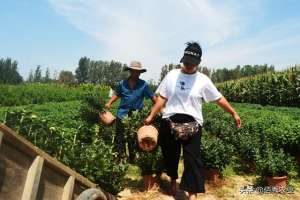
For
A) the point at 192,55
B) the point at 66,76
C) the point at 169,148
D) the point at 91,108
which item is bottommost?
the point at 169,148

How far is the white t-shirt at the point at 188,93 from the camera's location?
5125mm

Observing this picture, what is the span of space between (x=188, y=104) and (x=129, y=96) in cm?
176

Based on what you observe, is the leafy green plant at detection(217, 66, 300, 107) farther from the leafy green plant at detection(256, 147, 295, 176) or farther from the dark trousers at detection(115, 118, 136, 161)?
the dark trousers at detection(115, 118, 136, 161)

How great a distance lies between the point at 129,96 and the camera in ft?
22.0

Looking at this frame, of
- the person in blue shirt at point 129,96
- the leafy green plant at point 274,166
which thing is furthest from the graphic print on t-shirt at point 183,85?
the leafy green plant at point 274,166

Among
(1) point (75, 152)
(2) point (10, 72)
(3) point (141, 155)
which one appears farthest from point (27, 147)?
(2) point (10, 72)

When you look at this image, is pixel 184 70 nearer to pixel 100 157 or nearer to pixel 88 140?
pixel 100 157

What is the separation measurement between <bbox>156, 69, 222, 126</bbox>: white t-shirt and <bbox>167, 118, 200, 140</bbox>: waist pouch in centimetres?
11

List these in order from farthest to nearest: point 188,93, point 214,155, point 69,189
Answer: point 214,155, point 188,93, point 69,189

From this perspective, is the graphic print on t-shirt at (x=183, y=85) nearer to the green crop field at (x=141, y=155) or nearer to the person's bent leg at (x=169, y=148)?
the person's bent leg at (x=169, y=148)

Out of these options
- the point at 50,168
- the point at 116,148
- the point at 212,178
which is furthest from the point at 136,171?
the point at 50,168

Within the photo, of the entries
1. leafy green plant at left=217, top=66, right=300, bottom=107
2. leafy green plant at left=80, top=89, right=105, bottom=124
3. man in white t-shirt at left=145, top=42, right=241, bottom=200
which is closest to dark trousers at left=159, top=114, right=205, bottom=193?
man in white t-shirt at left=145, top=42, right=241, bottom=200

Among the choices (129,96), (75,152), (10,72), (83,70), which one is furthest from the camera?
(10,72)

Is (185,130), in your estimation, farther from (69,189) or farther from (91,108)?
(91,108)
